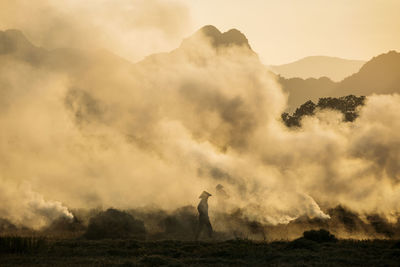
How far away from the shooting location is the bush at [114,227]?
27.5 meters

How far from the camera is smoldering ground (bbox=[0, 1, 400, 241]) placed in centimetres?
3566

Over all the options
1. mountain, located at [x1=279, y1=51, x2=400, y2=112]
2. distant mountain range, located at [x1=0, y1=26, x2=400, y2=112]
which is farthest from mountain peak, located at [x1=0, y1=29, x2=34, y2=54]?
mountain, located at [x1=279, y1=51, x2=400, y2=112]

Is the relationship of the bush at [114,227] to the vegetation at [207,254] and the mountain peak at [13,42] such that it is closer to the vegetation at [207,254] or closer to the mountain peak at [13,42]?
the vegetation at [207,254]

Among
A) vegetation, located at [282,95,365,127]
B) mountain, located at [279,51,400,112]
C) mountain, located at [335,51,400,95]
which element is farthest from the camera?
mountain, located at [335,51,400,95]

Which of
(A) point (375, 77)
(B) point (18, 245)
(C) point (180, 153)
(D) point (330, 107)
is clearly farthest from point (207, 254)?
(A) point (375, 77)

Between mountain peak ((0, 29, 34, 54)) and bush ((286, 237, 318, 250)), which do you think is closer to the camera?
bush ((286, 237, 318, 250))

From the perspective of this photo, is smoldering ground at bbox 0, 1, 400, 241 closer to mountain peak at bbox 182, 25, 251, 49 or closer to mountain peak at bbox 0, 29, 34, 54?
mountain peak at bbox 0, 29, 34, 54

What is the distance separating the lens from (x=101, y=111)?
85.3 m

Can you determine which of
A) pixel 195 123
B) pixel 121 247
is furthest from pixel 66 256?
pixel 195 123

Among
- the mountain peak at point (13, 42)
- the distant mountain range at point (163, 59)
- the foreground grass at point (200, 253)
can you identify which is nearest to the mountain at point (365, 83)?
the distant mountain range at point (163, 59)

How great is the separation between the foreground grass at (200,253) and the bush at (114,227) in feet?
11.0

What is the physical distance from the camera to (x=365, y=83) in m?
124

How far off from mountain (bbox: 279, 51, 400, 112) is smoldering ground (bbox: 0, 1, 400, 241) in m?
33.5

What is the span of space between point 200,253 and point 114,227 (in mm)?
7787
